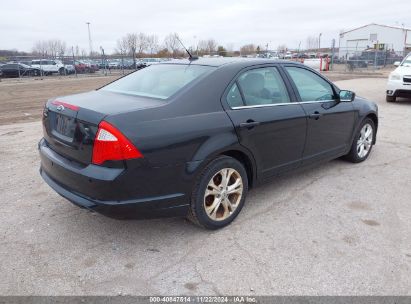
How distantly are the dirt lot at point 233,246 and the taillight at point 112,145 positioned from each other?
889mm

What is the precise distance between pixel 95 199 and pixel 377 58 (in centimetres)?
3579

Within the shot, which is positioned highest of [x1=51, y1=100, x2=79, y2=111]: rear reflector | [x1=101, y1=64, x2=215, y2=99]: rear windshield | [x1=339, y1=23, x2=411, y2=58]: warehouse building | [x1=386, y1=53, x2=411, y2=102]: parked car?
[x1=339, y1=23, x2=411, y2=58]: warehouse building

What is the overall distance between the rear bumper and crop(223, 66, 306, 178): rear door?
916 millimetres

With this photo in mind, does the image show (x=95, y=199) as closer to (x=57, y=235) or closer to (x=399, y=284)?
(x=57, y=235)

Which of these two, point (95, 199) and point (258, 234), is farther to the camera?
point (258, 234)

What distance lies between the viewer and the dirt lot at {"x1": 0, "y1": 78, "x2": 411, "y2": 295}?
2707mm

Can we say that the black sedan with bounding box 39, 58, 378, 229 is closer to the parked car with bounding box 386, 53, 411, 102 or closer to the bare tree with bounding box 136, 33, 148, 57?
the parked car with bounding box 386, 53, 411, 102

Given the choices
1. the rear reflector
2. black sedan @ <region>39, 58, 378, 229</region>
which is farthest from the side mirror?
the rear reflector

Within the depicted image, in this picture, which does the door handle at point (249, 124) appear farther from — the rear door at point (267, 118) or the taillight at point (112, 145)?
the taillight at point (112, 145)

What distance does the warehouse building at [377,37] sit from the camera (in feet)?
211

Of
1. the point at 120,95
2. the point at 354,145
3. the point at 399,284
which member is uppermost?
the point at 120,95

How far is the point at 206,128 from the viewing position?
317cm

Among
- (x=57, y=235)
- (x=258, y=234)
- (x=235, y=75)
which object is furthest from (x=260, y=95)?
(x=57, y=235)

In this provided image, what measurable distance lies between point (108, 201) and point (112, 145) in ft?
1.45
